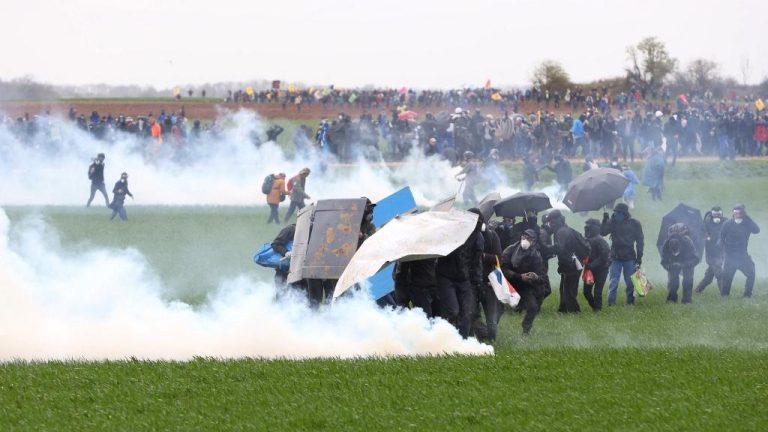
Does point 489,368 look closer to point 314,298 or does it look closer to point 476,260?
point 476,260

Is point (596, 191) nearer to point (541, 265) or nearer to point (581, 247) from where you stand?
point (581, 247)

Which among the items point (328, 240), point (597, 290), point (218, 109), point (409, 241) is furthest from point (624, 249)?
point (218, 109)

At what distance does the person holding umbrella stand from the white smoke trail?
19.7 feet

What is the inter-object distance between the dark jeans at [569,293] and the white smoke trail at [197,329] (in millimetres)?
4548

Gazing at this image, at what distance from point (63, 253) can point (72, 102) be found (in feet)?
97.3

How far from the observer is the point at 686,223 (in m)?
21.8

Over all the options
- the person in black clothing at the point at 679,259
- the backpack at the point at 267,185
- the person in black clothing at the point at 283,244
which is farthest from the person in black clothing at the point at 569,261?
the backpack at the point at 267,185

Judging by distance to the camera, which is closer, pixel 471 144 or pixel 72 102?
pixel 471 144

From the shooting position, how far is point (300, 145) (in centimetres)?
4647

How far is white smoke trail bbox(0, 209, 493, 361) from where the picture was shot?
Answer: 48.8 ft

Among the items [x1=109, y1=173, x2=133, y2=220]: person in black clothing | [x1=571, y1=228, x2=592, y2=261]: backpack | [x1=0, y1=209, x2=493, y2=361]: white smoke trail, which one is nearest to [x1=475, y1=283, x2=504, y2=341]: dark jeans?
[x1=0, y1=209, x2=493, y2=361]: white smoke trail

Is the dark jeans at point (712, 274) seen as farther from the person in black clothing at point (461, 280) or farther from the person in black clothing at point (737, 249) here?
the person in black clothing at point (461, 280)

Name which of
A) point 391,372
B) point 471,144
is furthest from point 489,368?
point 471,144

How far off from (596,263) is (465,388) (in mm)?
7490
